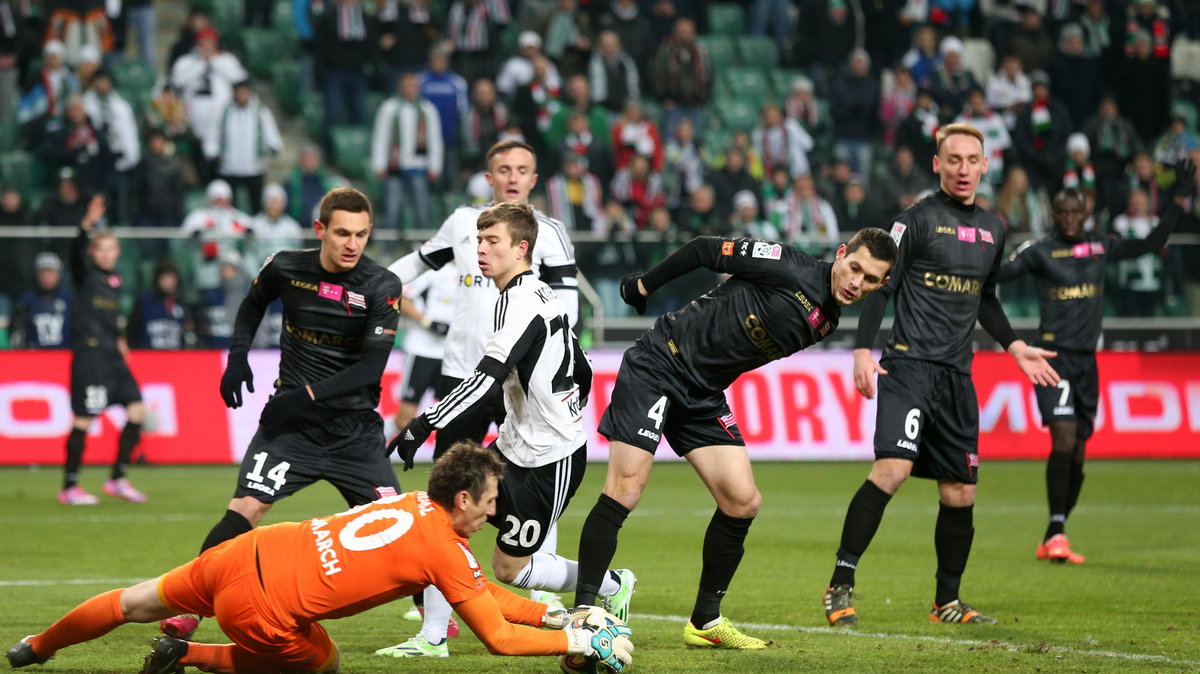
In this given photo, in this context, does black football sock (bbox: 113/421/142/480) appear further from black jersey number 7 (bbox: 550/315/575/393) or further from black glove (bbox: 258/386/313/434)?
black jersey number 7 (bbox: 550/315/575/393)

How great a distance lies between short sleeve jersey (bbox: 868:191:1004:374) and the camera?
27.6ft

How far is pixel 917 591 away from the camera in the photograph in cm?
952

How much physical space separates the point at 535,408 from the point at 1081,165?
1668 centimetres

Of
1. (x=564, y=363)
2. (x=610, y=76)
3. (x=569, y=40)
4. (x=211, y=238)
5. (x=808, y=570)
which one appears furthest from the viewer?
(x=569, y=40)

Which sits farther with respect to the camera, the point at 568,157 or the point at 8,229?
the point at 568,157

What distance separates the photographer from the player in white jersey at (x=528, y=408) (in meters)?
6.96

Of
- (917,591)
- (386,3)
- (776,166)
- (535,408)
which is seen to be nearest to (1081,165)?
(776,166)

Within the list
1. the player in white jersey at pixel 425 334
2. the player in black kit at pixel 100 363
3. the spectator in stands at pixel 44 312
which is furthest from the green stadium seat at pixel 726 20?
the player in black kit at pixel 100 363

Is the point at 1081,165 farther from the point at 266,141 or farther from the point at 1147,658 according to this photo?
the point at 1147,658

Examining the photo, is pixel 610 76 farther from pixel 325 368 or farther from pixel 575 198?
pixel 325 368

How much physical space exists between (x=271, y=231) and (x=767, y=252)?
11.9m

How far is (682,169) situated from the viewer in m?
21.3

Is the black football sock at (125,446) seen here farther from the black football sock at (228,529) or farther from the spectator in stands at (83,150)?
the black football sock at (228,529)

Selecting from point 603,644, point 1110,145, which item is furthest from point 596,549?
point 1110,145
